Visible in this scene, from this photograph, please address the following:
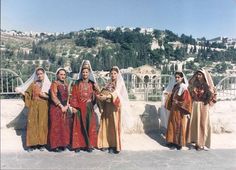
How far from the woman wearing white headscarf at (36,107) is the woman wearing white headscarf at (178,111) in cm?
168

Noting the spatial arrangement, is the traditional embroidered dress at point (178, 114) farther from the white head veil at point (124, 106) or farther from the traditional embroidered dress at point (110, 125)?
the traditional embroidered dress at point (110, 125)

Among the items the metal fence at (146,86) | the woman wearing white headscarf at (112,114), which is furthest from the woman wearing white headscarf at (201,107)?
the metal fence at (146,86)

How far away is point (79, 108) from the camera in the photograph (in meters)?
4.14

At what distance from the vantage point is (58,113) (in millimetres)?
4062

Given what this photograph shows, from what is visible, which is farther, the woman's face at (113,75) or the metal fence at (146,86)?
the metal fence at (146,86)

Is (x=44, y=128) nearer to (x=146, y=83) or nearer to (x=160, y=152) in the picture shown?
(x=160, y=152)

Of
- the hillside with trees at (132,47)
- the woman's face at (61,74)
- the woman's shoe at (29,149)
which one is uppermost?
the hillside with trees at (132,47)

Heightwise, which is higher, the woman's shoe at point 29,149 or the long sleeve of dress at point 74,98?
the long sleeve of dress at point 74,98

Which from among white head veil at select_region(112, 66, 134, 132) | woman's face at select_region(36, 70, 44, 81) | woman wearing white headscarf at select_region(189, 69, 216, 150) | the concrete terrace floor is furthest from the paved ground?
woman's face at select_region(36, 70, 44, 81)

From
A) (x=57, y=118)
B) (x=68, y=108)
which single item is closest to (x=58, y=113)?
(x=57, y=118)

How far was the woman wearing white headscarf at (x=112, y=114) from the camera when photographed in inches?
163

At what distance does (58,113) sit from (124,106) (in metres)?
0.92

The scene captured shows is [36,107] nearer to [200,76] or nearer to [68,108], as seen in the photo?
[68,108]

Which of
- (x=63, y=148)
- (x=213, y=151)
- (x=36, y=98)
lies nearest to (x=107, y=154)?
(x=63, y=148)
